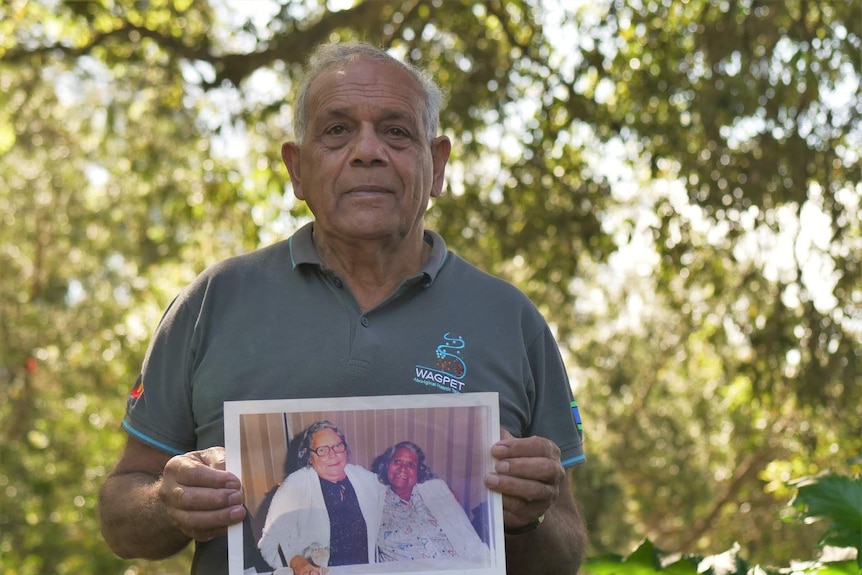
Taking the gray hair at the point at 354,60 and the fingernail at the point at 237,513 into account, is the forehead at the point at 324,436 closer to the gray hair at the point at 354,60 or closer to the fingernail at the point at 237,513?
the fingernail at the point at 237,513

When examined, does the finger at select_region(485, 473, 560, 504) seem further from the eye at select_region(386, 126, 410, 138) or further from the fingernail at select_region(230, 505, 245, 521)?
the eye at select_region(386, 126, 410, 138)

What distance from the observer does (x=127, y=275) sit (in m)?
15.0

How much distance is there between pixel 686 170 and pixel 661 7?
1.16 meters

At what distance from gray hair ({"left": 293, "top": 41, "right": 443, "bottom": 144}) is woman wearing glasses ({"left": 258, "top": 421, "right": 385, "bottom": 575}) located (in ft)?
2.77

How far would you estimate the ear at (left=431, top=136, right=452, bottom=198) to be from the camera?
2.64 m

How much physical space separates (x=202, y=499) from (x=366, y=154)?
85 cm

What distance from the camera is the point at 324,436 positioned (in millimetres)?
2102

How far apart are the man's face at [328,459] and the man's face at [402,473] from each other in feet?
0.31

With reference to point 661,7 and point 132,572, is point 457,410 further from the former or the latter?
point 132,572

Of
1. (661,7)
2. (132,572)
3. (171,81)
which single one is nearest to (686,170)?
(661,7)

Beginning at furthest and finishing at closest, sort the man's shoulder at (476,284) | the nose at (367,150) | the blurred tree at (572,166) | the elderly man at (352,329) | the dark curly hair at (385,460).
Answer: the blurred tree at (572,166) < the man's shoulder at (476,284) < the nose at (367,150) < the elderly man at (352,329) < the dark curly hair at (385,460)

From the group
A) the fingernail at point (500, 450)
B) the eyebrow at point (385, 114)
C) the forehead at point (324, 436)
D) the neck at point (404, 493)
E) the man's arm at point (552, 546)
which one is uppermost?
the eyebrow at point (385, 114)

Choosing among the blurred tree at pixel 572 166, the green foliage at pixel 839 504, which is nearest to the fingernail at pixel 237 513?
the green foliage at pixel 839 504

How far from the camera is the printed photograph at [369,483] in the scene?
2.05 metres
